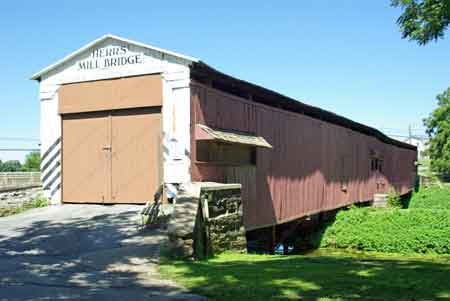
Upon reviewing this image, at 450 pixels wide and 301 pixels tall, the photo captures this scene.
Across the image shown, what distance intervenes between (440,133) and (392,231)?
106 feet

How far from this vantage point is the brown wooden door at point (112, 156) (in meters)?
11.1

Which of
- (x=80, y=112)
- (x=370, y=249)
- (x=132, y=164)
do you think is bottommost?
(x=370, y=249)

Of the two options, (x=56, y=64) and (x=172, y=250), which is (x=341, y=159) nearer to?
(x=56, y=64)

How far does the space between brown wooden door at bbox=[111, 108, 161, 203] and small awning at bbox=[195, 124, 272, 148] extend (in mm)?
985

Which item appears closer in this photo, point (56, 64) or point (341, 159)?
point (56, 64)

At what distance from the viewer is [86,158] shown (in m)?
11.9

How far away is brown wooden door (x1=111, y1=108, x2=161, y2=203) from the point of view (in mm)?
11047

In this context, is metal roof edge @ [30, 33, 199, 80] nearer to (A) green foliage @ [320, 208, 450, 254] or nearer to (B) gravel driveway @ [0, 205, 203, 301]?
(B) gravel driveway @ [0, 205, 203, 301]

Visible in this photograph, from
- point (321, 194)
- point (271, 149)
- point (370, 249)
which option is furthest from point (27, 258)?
point (370, 249)

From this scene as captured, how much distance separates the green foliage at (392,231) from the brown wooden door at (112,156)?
11.3m

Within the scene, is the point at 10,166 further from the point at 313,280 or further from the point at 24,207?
the point at 313,280

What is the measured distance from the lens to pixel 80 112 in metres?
11.8

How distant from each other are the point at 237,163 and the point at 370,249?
32.2 feet

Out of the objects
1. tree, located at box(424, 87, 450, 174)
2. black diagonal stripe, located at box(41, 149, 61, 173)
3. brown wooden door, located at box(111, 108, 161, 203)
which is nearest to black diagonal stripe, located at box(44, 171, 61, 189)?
black diagonal stripe, located at box(41, 149, 61, 173)
